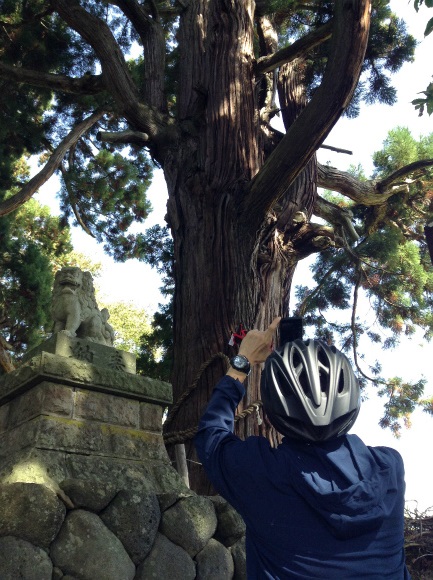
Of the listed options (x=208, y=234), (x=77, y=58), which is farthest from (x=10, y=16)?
(x=208, y=234)

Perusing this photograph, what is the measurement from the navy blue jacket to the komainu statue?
6.88 feet

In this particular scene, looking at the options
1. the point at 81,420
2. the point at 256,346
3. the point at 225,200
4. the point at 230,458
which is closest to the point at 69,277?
the point at 81,420

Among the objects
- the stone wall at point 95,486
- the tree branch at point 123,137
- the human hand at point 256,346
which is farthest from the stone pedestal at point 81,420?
the tree branch at point 123,137

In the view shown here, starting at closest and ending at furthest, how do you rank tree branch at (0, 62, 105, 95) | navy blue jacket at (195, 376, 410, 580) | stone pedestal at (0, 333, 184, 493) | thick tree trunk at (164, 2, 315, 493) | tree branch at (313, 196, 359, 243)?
navy blue jacket at (195, 376, 410, 580) → stone pedestal at (0, 333, 184, 493) → thick tree trunk at (164, 2, 315, 493) → tree branch at (0, 62, 105, 95) → tree branch at (313, 196, 359, 243)

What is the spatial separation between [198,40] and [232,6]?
516mm

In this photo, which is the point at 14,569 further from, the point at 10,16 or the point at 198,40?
the point at 10,16

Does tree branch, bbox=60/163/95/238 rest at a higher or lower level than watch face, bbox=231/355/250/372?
higher

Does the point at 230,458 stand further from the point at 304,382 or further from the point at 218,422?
the point at 304,382

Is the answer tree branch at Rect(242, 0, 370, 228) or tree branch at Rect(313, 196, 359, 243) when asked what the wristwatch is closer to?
tree branch at Rect(242, 0, 370, 228)

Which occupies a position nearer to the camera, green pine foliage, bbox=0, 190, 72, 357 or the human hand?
the human hand

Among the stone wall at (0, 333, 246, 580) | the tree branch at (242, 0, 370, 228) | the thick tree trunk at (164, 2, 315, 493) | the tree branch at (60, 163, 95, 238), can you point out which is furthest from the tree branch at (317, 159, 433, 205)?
the stone wall at (0, 333, 246, 580)

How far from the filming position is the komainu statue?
3.66 meters

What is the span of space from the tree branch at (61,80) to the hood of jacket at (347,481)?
17.8 ft

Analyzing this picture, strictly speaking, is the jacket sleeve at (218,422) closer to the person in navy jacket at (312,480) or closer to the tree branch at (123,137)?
the person in navy jacket at (312,480)
